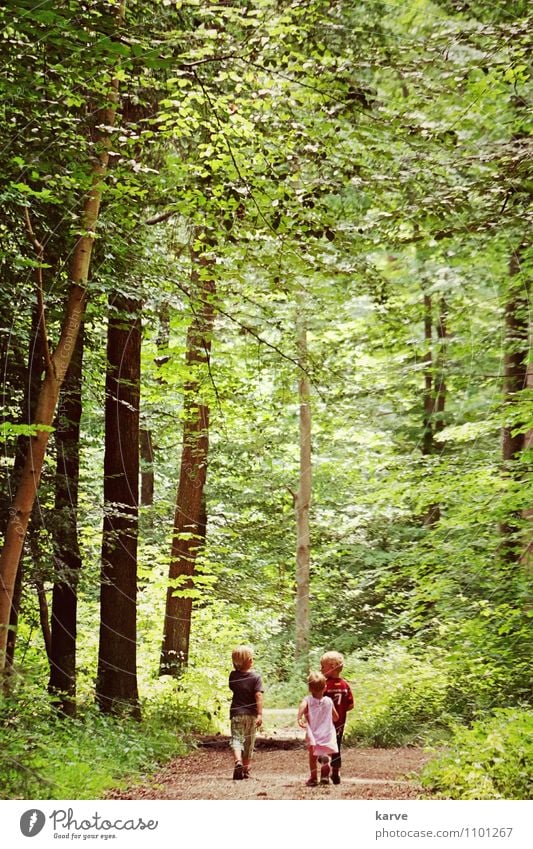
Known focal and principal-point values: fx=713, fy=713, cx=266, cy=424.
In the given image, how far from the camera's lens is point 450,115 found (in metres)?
3.80

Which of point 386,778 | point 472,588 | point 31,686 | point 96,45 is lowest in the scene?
point 386,778

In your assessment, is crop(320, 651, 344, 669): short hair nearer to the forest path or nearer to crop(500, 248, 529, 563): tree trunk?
the forest path

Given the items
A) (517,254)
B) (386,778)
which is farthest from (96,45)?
(386,778)

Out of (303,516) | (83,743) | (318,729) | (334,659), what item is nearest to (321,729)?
(318,729)

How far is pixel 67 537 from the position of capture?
3.98 meters

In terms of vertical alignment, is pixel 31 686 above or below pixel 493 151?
below

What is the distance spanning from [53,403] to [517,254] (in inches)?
101

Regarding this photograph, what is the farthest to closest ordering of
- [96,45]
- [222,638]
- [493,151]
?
[493,151] < [222,638] < [96,45]

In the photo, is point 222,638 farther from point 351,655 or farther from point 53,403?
point 53,403

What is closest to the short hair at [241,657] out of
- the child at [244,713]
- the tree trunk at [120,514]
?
the child at [244,713]

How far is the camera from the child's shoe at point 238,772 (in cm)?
317
